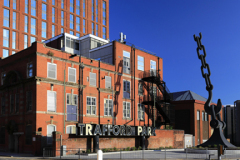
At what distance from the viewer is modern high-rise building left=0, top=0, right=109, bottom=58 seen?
2586 inches

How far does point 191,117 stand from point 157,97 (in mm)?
10184

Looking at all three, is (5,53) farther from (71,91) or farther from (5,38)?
(71,91)

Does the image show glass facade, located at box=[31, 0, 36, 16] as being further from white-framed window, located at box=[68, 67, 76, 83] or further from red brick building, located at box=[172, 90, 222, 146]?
red brick building, located at box=[172, 90, 222, 146]

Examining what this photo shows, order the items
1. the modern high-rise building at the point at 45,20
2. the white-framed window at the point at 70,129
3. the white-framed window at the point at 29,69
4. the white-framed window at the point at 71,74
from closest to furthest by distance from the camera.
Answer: the white-framed window at the point at 29,69
the white-framed window at the point at 70,129
the white-framed window at the point at 71,74
the modern high-rise building at the point at 45,20

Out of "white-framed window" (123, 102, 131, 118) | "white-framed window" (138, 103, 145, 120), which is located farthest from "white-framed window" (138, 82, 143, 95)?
"white-framed window" (123, 102, 131, 118)

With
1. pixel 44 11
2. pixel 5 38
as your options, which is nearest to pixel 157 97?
pixel 5 38

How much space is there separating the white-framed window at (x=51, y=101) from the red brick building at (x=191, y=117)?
27.4m

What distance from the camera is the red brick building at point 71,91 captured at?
34469 mm

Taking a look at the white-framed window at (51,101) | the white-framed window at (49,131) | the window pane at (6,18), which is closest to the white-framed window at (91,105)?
the white-framed window at (51,101)

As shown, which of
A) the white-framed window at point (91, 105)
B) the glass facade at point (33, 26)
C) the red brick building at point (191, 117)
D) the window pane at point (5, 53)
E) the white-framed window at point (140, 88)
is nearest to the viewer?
the white-framed window at point (91, 105)

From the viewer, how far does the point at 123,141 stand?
3922 cm

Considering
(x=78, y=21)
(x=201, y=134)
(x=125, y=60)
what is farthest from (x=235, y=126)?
(x=78, y=21)

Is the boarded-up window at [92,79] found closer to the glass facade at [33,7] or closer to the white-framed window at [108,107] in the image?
the white-framed window at [108,107]

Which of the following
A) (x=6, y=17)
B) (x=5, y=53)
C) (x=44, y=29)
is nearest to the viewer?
(x=5, y=53)
